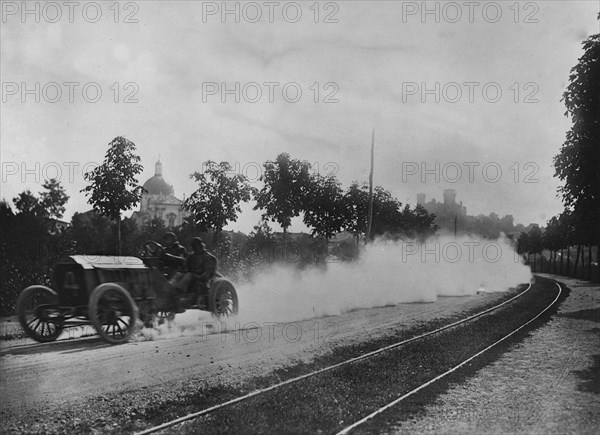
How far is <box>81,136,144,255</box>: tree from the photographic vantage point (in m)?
10.5

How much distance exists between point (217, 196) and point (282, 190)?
22.6 feet

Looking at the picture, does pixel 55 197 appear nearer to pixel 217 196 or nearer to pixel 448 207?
pixel 217 196

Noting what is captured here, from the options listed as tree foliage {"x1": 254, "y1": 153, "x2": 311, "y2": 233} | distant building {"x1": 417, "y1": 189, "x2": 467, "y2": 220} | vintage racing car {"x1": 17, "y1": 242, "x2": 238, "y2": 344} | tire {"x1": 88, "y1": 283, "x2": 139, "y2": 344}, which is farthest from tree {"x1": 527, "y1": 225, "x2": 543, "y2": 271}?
tire {"x1": 88, "y1": 283, "x2": 139, "y2": 344}

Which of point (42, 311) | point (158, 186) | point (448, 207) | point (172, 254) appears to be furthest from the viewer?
point (448, 207)

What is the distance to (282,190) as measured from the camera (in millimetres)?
22797

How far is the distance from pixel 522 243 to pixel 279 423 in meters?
100

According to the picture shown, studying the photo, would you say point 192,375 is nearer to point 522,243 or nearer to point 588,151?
point 588,151

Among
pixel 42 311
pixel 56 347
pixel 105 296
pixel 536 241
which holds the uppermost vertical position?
pixel 536 241

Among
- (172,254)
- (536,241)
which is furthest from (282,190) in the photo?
(536,241)

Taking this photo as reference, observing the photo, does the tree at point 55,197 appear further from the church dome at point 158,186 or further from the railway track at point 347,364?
the railway track at point 347,364

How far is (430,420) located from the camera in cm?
739

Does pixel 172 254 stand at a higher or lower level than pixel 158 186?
lower

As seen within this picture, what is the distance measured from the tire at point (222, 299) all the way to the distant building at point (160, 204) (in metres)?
32.0

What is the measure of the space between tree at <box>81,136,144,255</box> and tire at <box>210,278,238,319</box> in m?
3.04
